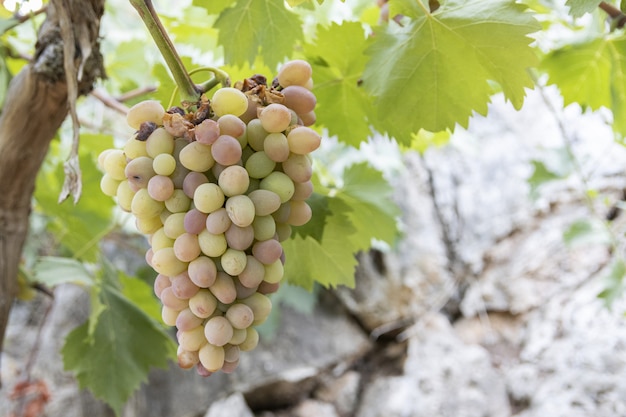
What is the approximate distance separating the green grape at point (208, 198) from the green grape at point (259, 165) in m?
0.03

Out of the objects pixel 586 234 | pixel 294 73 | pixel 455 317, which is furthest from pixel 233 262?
pixel 455 317

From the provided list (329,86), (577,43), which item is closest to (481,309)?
(577,43)

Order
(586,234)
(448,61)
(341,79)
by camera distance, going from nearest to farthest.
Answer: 1. (448,61)
2. (341,79)
3. (586,234)

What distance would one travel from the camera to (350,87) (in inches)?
22.1

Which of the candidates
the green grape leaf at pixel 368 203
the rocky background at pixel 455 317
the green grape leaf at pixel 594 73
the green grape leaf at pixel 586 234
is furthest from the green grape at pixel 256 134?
the rocky background at pixel 455 317

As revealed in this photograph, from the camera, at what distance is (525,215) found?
1723 mm

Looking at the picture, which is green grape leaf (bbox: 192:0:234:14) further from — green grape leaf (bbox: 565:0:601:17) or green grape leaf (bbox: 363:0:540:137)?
green grape leaf (bbox: 565:0:601:17)

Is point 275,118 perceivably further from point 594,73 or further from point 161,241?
point 594,73

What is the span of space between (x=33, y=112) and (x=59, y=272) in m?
0.20

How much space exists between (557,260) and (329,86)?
1.22 meters

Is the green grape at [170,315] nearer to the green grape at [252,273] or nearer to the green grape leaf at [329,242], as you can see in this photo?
the green grape at [252,273]

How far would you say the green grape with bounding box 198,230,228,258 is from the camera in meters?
0.30

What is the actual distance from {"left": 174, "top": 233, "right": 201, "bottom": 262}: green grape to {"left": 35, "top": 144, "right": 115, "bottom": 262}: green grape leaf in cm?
51

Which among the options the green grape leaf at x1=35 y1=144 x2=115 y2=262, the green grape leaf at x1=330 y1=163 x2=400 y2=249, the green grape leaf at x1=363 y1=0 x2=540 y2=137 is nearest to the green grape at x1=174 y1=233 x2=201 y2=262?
the green grape leaf at x1=363 y1=0 x2=540 y2=137
